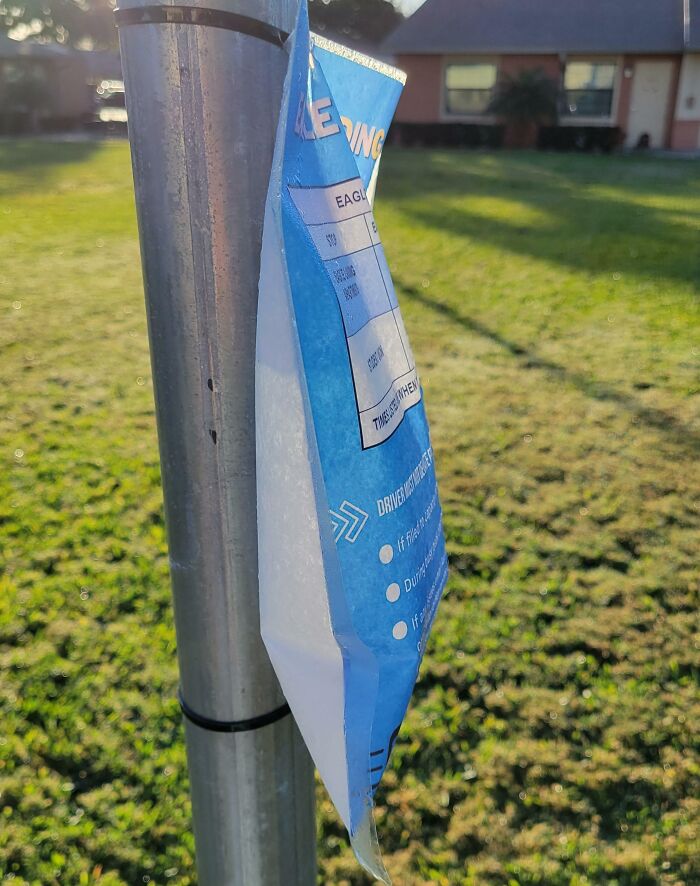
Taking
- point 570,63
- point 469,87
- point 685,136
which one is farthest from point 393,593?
point 570,63

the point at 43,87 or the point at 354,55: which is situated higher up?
the point at 43,87

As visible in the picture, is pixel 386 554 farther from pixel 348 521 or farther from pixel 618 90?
pixel 618 90

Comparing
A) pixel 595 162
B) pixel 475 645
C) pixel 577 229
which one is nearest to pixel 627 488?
pixel 475 645

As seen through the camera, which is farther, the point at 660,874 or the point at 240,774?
the point at 660,874

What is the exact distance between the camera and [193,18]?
75 centimetres

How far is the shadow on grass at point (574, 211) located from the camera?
27.2ft

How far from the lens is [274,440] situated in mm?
812

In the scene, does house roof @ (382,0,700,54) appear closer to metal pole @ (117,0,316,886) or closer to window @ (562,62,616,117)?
window @ (562,62,616,117)

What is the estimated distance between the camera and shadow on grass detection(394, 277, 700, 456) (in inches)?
173

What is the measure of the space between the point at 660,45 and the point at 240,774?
23.8 metres

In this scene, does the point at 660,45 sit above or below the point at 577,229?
above

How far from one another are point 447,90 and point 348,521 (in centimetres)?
2401

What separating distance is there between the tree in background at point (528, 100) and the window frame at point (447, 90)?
0.92m

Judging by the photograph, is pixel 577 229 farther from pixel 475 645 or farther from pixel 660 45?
pixel 660 45
